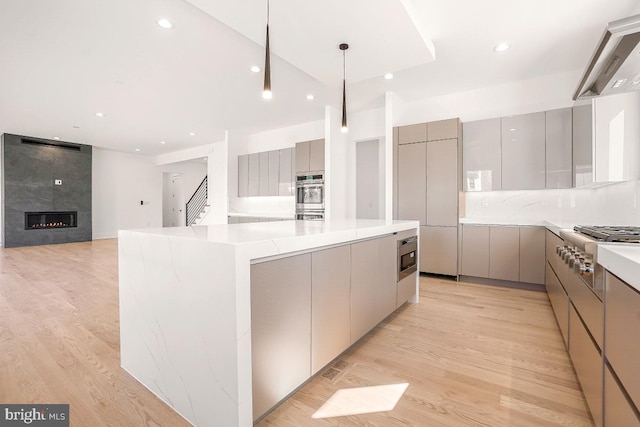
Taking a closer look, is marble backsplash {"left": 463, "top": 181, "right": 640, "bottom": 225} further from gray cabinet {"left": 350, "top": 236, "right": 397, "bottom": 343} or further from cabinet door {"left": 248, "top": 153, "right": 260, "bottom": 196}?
cabinet door {"left": 248, "top": 153, "right": 260, "bottom": 196}

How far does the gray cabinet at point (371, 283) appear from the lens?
2064mm

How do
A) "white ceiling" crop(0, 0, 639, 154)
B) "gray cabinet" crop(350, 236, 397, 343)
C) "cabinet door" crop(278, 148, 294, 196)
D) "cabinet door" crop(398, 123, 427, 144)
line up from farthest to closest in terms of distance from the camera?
1. "cabinet door" crop(278, 148, 294, 196)
2. "cabinet door" crop(398, 123, 427, 144)
3. "white ceiling" crop(0, 0, 639, 154)
4. "gray cabinet" crop(350, 236, 397, 343)

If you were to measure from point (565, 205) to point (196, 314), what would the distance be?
14.7 feet

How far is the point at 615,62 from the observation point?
1.35m

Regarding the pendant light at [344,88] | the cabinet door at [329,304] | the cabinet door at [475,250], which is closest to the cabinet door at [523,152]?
the cabinet door at [475,250]

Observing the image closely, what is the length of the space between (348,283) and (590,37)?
141 inches

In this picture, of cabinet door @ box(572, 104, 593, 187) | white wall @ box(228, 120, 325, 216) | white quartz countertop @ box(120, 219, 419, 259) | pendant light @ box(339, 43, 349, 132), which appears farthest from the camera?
white wall @ box(228, 120, 325, 216)

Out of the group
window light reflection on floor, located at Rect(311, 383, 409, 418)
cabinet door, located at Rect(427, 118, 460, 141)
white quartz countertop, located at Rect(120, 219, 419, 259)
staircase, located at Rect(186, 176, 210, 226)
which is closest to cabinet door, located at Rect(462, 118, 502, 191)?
cabinet door, located at Rect(427, 118, 460, 141)

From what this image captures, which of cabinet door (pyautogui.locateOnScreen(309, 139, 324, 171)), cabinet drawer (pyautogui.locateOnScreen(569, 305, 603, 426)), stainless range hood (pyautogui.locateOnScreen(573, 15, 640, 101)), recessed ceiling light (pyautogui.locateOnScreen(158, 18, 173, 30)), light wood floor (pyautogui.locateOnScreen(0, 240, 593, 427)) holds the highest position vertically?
recessed ceiling light (pyautogui.locateOnScreen(158, 18, 173, 30))

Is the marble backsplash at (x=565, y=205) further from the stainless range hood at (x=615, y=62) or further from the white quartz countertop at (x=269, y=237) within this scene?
the white quartz countertop at (x=269, y=237)

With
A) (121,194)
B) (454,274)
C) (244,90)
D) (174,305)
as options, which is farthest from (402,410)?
(121,194)

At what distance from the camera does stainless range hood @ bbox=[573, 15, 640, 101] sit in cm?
114

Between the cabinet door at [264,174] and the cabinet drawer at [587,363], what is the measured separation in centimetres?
579

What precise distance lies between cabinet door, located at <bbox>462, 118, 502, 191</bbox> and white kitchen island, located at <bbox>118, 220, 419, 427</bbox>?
3.21 metres
